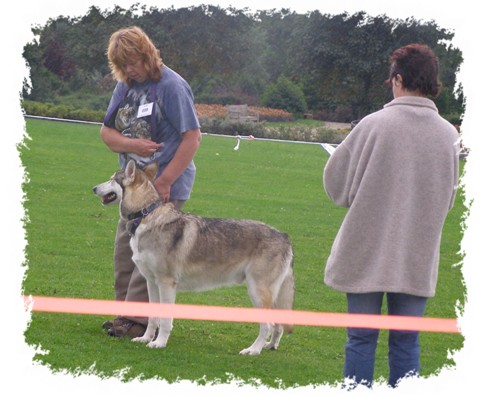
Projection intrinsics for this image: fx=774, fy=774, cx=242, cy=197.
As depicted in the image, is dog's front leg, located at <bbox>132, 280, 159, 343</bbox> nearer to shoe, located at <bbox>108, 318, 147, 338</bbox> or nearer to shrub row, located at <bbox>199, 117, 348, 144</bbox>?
shoe, located at <bbox>108, 318, 147, 338</bbox>

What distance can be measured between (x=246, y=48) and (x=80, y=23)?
35.5 ft

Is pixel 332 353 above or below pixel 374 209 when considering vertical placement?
below

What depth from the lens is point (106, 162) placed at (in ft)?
66.4

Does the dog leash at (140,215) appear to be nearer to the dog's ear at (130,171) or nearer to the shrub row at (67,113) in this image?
the dog's ear at (130,171)

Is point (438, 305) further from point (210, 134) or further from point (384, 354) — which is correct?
point (210, 134)

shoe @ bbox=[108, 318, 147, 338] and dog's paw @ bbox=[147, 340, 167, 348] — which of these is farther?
shoe @ bbox=[108, 318, 147, 338]

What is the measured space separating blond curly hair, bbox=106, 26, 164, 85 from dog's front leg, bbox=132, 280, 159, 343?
5.36ft

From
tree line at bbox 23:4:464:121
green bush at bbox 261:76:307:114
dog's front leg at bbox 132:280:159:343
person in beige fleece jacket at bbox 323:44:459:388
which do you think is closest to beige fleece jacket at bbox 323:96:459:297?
person in beige fleece jacket at bbox 323:44:459:388

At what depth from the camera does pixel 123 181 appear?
19.6ft

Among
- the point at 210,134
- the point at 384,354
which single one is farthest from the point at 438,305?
the point at 210,134

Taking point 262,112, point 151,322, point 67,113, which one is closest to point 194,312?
point 151,322

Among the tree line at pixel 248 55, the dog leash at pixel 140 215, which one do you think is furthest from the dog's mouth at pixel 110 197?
the tree line at pixel 248 55

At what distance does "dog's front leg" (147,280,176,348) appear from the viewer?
601 cm

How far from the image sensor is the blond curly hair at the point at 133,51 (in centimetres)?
579
